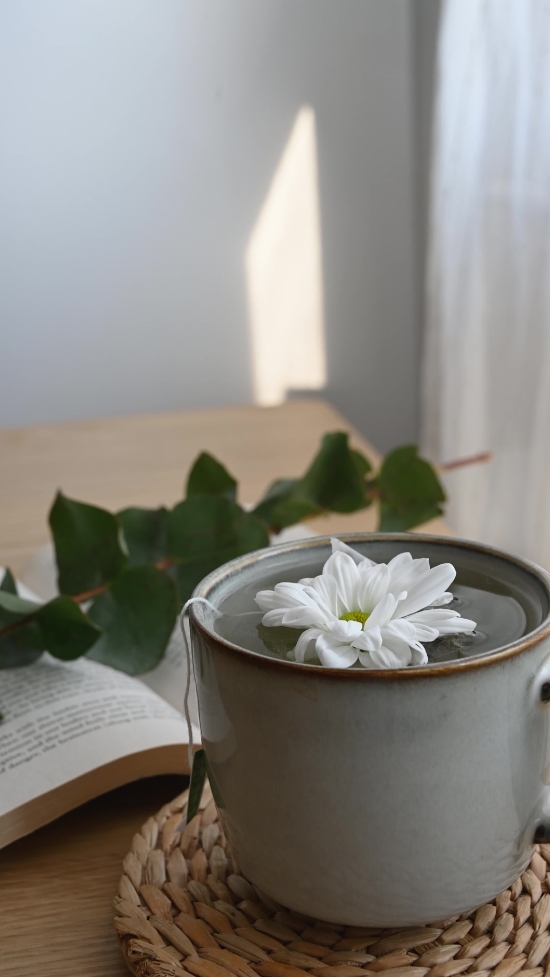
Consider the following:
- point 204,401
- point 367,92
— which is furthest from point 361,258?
point 204,401

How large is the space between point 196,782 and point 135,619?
0.15 metres

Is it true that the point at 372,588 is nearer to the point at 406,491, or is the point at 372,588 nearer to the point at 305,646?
the point at 305,646

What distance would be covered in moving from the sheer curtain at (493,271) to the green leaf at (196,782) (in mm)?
963

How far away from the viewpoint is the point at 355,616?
10.1 inches

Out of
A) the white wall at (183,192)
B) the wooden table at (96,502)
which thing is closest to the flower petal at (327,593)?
the wooden table at (96,502)

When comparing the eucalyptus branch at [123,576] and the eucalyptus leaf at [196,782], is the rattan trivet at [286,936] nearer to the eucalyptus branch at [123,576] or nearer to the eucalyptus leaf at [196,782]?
the eucalyptus leaf at [196,782]

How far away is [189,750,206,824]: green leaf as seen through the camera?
0.29 metres

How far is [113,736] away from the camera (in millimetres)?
375

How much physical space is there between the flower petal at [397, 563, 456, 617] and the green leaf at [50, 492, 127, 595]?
209 mm

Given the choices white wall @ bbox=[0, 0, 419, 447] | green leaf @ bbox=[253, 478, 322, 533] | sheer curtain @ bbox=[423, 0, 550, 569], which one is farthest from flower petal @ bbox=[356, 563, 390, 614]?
white wall @ bbox=[0, 0, 419, 447]

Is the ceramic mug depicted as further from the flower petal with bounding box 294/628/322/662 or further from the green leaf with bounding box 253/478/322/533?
the green leaf with bounding box 253/478/322/533

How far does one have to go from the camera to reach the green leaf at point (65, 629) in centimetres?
Answer: 40

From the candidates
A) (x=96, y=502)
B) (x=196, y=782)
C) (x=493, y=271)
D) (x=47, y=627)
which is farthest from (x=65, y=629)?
(x=493, y=271)

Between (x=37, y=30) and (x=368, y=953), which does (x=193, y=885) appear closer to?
(x=368, y=953)
